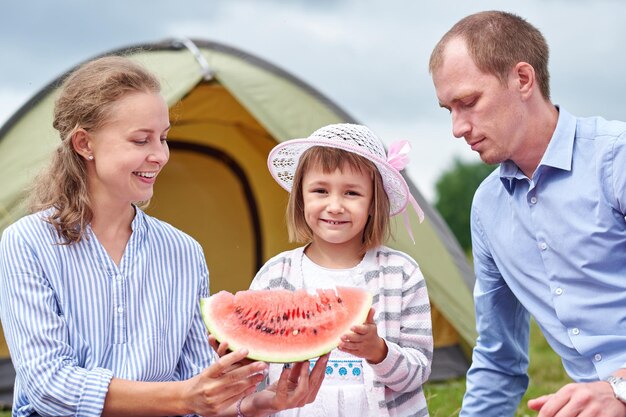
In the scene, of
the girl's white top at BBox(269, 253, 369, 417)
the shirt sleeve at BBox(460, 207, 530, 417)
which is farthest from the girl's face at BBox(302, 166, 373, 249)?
the shirt sleeve at BBox(460, 207, 530, 417)

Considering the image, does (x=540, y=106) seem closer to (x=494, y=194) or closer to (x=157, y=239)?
(x=494, y=194)

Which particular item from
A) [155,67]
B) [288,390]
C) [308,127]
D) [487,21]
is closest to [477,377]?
[288,390]

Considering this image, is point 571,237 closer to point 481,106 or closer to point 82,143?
point 481,106

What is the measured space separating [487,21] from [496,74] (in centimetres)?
22

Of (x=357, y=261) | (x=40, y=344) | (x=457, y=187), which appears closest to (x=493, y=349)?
(x=357, y=261)

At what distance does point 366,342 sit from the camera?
7.99 ft

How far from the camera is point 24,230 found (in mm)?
2576

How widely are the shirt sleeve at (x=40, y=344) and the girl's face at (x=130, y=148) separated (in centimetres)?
30

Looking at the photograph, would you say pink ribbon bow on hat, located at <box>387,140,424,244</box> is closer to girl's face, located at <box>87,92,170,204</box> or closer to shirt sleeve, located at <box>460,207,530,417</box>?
shirt sleeve, located at <box>460,207,530,417</box>

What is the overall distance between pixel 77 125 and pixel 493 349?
5.17ft

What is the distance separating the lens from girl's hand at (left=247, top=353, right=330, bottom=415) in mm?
2406

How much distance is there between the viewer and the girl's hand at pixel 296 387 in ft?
7.89

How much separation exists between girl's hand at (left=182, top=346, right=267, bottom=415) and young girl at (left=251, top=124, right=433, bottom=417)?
1.33ft

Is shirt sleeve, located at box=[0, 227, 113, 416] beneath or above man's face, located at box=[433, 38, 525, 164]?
beneath
